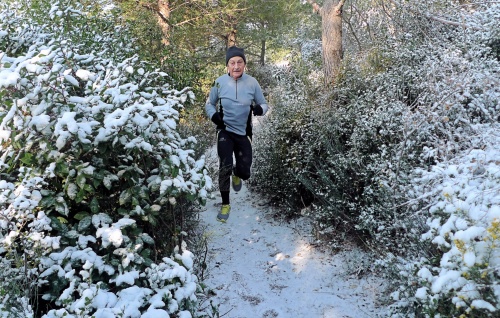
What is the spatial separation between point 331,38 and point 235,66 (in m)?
2.20

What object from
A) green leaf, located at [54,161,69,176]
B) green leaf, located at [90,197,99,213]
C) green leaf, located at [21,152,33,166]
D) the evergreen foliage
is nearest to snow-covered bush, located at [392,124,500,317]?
the evergreen foliage

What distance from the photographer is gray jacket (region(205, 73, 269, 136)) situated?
15.1 ft

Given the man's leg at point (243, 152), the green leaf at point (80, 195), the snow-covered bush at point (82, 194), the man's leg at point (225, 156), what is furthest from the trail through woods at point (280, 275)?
the green leaf at point (80, 195)

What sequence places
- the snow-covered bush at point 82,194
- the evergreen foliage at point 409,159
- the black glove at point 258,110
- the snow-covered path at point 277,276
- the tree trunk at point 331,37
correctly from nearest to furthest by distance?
1. the evergreen foliage at point 409,159
2. the snow-covered bush at point 82,194
3. the snow-covered path at point 277,276
4. the black glove at point 258,110
5. the tree trunk at point 331,37

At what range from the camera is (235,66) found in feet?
14.8

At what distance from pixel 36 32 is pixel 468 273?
3.87 meters

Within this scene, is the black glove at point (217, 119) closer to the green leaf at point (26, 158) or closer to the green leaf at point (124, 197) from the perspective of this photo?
the green leaf at point (124, 197)

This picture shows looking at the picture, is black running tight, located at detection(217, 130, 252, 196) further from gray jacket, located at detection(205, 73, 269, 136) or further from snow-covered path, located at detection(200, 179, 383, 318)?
snow-covered path, located at detection(200, 179, 383, 318)

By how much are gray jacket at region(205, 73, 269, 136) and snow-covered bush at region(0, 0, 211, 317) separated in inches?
83.1

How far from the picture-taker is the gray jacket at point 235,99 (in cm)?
460

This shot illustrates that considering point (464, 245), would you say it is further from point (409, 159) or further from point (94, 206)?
point (94, 206)

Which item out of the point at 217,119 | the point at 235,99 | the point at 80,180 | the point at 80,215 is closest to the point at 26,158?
the point at 80,180

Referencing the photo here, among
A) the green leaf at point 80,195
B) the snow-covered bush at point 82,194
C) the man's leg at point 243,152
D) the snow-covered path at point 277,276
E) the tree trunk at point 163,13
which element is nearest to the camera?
the snow-covered bush at point 82,194

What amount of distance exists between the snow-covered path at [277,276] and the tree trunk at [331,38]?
8.65 ft
